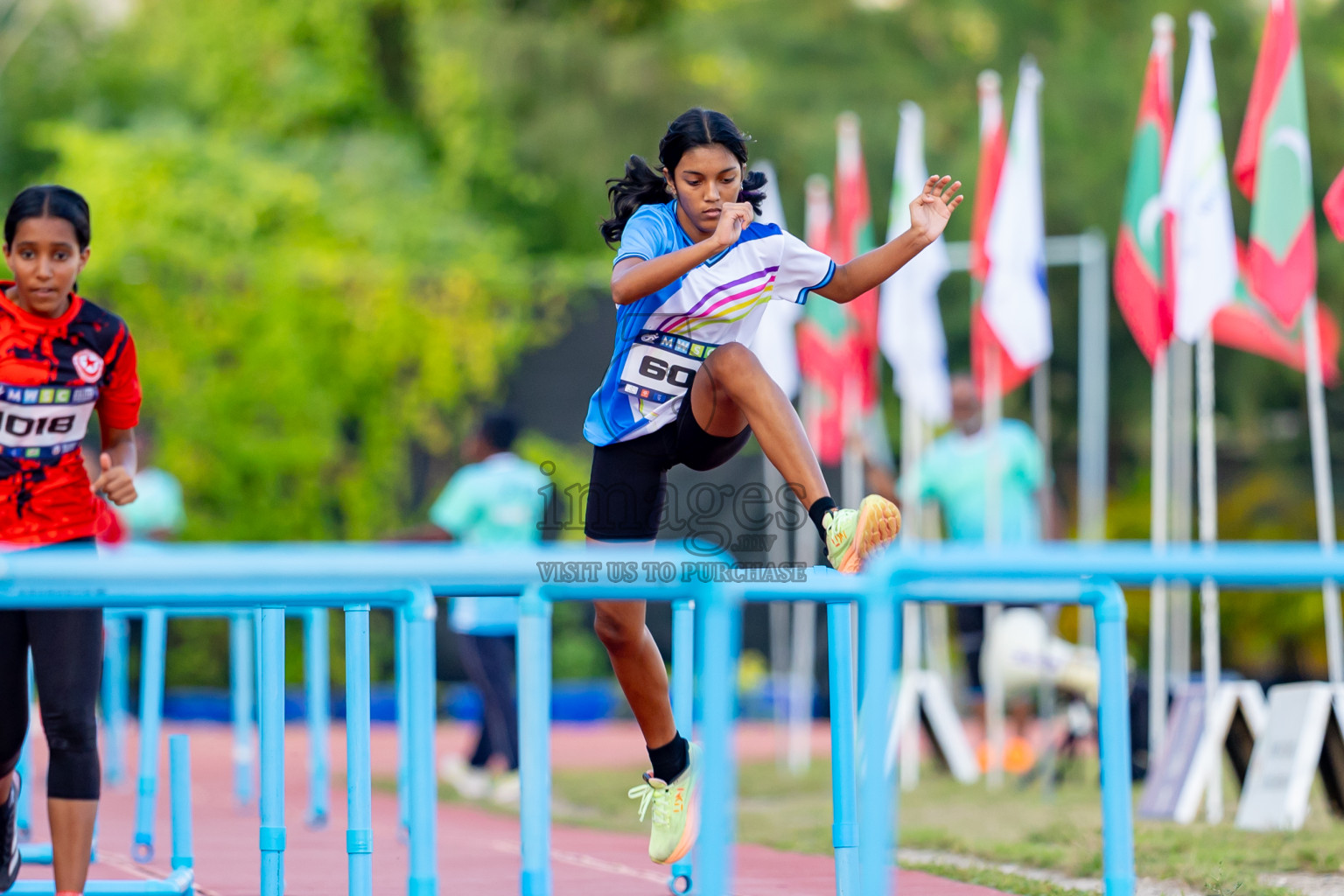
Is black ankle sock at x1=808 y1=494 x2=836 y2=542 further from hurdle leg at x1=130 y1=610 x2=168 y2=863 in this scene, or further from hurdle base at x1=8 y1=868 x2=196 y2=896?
hurdle leg at x1=130 y1=610 x2=168 y2=863

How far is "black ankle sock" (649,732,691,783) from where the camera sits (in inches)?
155

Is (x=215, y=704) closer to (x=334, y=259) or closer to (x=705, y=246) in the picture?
(x=334, y=259)

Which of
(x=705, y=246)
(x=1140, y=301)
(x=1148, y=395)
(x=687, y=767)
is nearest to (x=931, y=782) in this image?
(x=1140, y=301)

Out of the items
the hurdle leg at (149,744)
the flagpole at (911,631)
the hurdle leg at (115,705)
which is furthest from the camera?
the flagpole at (911,631)

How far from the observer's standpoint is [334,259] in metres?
14.1

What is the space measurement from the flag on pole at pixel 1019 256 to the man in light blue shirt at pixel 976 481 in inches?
15.5

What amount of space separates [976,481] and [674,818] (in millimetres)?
5111

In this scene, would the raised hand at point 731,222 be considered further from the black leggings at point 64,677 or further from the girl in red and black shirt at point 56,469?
the black leggings at point 64,677

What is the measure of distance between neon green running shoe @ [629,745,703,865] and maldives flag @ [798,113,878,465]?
5.66 m

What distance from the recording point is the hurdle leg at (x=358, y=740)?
334 cm

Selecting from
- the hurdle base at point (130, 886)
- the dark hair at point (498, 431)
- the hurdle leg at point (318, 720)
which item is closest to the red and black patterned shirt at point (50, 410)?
the hurdle base at point (130, 886)

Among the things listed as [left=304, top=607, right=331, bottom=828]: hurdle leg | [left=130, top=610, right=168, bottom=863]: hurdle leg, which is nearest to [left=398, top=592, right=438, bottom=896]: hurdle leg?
[left=130, top=610, right=168, bottom=863]: hurdle leg

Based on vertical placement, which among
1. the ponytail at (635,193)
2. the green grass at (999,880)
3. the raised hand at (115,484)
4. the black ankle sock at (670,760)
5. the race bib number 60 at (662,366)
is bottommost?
the green grass at (999,880)

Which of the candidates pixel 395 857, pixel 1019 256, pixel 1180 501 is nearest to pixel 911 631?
pixel 1019 256
